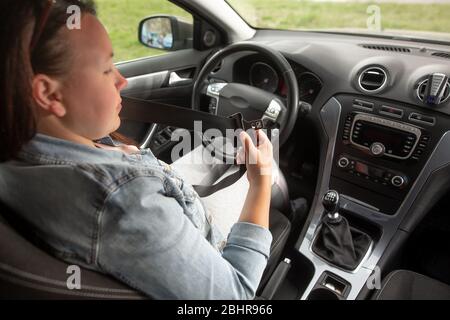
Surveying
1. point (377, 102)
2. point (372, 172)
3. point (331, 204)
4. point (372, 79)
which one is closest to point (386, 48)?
point (372, 79)

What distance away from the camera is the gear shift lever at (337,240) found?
132cm

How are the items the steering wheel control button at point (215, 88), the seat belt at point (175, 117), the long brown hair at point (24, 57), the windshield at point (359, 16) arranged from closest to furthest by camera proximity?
the long brown hair at point (24, 57), the seat belt at point (175, 117), the steering wheel control button at point (215, 88), the windshield at point (359, 16)

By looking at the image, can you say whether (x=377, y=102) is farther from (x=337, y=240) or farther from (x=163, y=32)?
(x=163, y=32)

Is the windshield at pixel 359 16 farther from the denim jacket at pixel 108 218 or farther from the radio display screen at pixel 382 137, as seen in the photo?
the denim jacket at pixel 108 218

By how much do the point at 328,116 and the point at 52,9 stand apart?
3.76 ft

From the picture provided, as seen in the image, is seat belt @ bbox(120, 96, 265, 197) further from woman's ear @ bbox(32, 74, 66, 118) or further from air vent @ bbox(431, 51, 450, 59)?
air vent @ bbox(431, 51, 450, 59)

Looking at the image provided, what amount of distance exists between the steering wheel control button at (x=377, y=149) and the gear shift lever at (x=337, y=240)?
0.20 metres

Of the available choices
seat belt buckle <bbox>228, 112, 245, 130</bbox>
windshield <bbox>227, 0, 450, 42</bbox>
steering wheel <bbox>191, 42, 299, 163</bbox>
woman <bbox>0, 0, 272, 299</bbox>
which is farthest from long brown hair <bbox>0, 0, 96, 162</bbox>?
windshield <bbox>227, 0, 450, 42</bbox>

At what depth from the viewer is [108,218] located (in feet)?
1.84

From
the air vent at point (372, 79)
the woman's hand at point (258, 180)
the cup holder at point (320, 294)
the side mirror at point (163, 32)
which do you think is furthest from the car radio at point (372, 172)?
the side mirror at point (163, 32)

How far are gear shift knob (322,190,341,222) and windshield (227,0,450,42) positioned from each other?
79 cm

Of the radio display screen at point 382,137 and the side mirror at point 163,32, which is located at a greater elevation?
the side mirror at point 163,32

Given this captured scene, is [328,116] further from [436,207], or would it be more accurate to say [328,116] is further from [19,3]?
[19,3]
